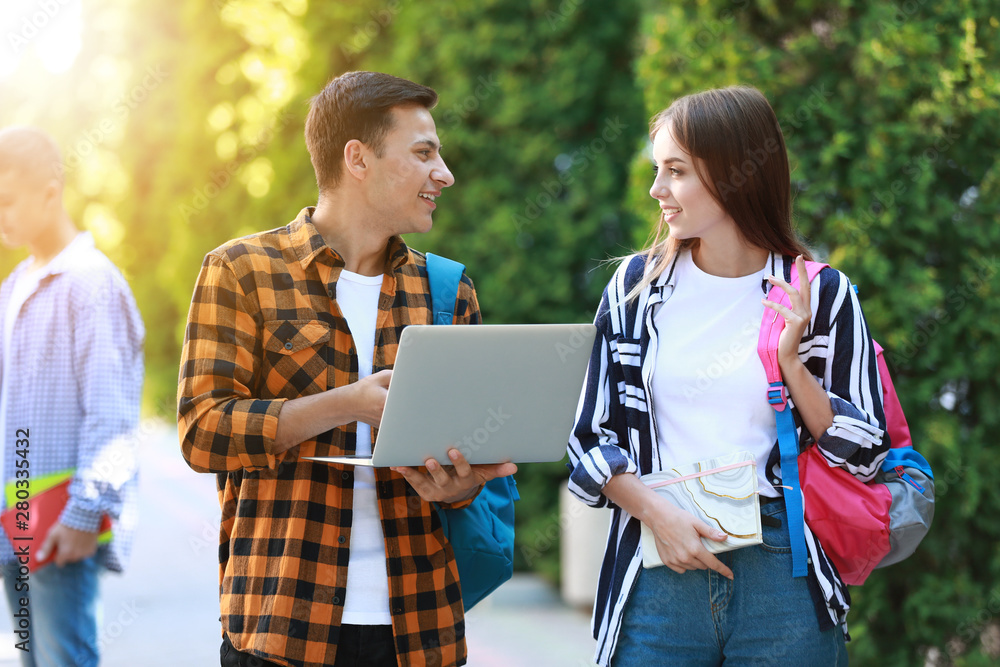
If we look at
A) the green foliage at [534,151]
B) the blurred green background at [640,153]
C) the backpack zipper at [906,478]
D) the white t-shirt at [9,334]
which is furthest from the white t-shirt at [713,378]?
the green foliage at [534,151]

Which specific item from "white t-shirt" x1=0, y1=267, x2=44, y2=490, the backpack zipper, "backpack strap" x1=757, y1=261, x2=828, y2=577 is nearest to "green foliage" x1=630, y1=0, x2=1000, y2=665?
the backpack zipper

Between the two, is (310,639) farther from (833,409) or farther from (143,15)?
(143,15)

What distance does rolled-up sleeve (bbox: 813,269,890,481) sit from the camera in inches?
80.0

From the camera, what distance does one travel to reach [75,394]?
3.00 metres

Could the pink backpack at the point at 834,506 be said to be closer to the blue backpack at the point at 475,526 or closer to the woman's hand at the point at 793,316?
the woman's hand at the point at 793,316

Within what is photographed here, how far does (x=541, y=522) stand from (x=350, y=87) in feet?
14.3

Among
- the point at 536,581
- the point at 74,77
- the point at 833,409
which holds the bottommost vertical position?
the point at 536,581

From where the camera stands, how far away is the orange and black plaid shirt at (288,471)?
188 cm

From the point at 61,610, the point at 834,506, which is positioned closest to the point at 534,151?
the point at 61,610

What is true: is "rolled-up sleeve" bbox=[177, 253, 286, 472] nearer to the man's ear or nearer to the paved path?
the man's ear

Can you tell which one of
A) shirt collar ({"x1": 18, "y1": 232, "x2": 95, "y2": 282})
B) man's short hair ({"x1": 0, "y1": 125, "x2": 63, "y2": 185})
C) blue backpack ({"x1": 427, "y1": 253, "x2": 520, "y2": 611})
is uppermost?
man's short hair ({"x1": 0, "y1": 125, "x2": 63, "y2": 185})

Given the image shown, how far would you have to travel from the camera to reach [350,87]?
2229 mm

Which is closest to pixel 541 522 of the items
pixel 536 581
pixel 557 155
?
pixel 536 581

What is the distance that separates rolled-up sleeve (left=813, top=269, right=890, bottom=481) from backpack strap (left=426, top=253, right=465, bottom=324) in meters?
0.84
